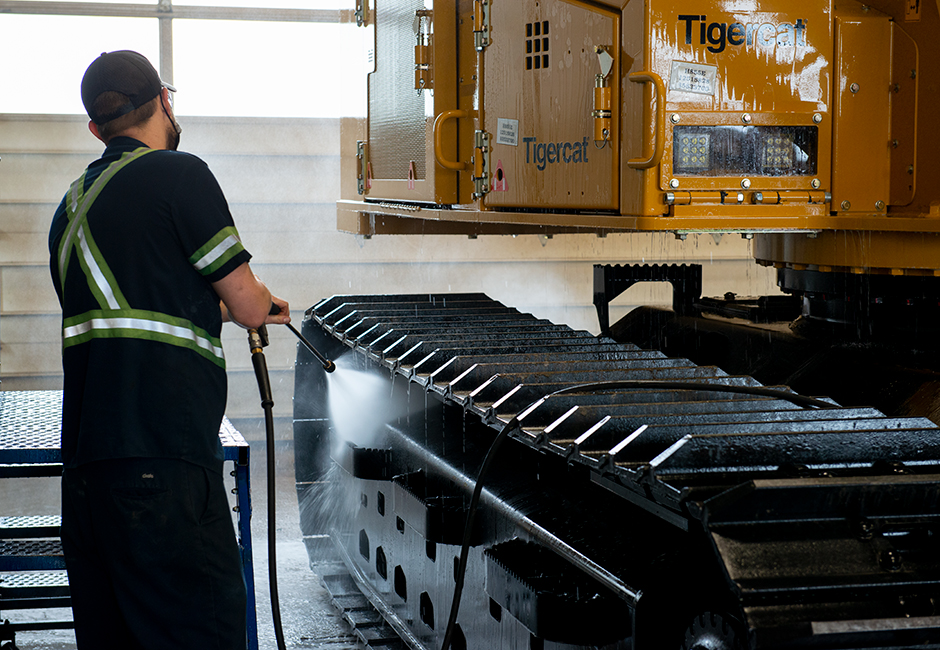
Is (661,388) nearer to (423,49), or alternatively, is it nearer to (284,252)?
(423,49)

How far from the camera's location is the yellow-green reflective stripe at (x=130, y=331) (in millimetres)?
2520

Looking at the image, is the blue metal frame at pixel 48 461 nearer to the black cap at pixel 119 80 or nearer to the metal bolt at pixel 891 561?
the black cap at pixel 119 80

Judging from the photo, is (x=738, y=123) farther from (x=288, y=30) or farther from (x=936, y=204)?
(x=288, y=30)

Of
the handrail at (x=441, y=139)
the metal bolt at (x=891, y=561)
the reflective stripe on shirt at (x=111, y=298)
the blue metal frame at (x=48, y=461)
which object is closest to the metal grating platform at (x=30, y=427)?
the blue metal frame at (x=48, y=461)

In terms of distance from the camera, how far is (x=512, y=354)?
3.20 meters

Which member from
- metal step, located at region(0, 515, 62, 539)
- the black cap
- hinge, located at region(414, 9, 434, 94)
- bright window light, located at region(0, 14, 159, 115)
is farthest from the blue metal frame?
bright window light, located at region(0, 14, 159, 115)

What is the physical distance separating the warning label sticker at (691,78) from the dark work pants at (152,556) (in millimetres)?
1440

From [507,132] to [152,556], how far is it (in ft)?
5.54

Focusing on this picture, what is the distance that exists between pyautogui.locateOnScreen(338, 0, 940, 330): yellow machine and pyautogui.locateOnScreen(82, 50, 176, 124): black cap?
111 centimetres

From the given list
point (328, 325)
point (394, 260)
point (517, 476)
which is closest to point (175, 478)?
point (517, 476)

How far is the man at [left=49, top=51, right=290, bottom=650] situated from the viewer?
251 centimetres

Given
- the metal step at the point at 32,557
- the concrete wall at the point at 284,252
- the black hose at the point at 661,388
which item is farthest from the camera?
the concrete wall at the point at 284,252

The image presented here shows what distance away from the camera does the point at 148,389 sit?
2.52 metres

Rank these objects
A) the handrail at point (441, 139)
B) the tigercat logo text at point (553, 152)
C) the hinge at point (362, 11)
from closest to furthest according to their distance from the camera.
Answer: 1. the tigercat logo text at point (553, 152)
2. the handrail at point (441, 139)
3. the hinge at point (362, 11)
